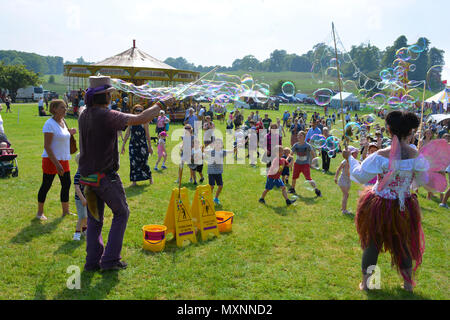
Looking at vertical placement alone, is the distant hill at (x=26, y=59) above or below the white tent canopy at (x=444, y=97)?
above

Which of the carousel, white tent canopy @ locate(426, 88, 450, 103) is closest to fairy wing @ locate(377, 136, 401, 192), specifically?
white tent canopy @ locate(426, 88, 450, 103)

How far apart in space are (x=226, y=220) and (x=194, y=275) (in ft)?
5.78

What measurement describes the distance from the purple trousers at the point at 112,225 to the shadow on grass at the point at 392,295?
3.30m

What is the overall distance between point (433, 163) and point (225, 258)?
10.1 feet

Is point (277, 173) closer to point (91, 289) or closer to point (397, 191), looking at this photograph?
point (397, 191)

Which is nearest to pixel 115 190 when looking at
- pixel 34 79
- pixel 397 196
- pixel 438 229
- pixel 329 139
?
pixel 397 196

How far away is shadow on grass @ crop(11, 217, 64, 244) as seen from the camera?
5.38 metres

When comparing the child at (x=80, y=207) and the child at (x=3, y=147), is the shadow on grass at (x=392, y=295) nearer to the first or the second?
the child at (x=80, y=207)

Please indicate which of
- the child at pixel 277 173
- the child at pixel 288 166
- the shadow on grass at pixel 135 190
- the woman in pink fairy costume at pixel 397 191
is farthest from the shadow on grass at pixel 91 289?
the child at pixel 288 166

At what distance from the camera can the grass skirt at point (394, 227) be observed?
3.82 metres

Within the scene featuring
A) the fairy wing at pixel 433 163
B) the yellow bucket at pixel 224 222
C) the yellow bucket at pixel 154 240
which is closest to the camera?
the fairy wing at pixel 433 163

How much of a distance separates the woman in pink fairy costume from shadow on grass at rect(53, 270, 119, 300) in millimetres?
3206

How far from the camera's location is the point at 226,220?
20.1ft
